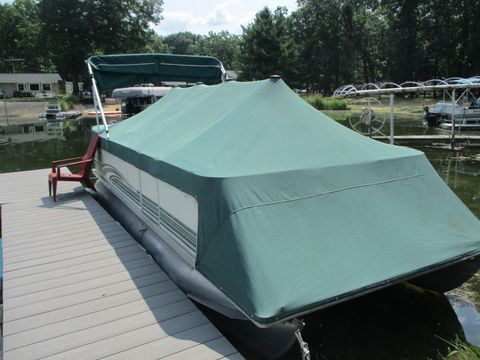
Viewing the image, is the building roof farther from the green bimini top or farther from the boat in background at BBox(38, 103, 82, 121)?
the green bimini top

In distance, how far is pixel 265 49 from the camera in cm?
4225

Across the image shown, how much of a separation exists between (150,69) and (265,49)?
117 ft

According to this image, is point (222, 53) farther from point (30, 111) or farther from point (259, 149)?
point (259, 149)

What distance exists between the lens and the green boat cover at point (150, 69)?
8195 millimetres

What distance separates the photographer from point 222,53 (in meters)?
90.7

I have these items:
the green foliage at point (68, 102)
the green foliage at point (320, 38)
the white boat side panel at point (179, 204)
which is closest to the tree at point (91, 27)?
the green foliage at point (320, 38)

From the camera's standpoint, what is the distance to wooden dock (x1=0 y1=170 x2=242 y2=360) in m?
3.12

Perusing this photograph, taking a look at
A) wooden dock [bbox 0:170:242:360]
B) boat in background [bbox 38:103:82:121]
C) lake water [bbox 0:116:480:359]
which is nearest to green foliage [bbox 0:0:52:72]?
boat in background [bbox 38:103:82:121]

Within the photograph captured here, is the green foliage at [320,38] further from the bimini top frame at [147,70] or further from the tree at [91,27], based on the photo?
the bimini top frame at [147,70]

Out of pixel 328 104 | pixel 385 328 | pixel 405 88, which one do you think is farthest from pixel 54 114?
pixel 385 328

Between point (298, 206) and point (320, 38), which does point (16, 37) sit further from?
point (298, 206)

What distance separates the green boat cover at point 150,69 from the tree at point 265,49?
3328 centimetres

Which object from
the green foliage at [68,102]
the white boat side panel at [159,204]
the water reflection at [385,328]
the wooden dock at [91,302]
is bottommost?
the water reflection at [385,328]

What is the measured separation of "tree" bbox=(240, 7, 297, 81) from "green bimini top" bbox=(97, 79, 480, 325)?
38.4m
